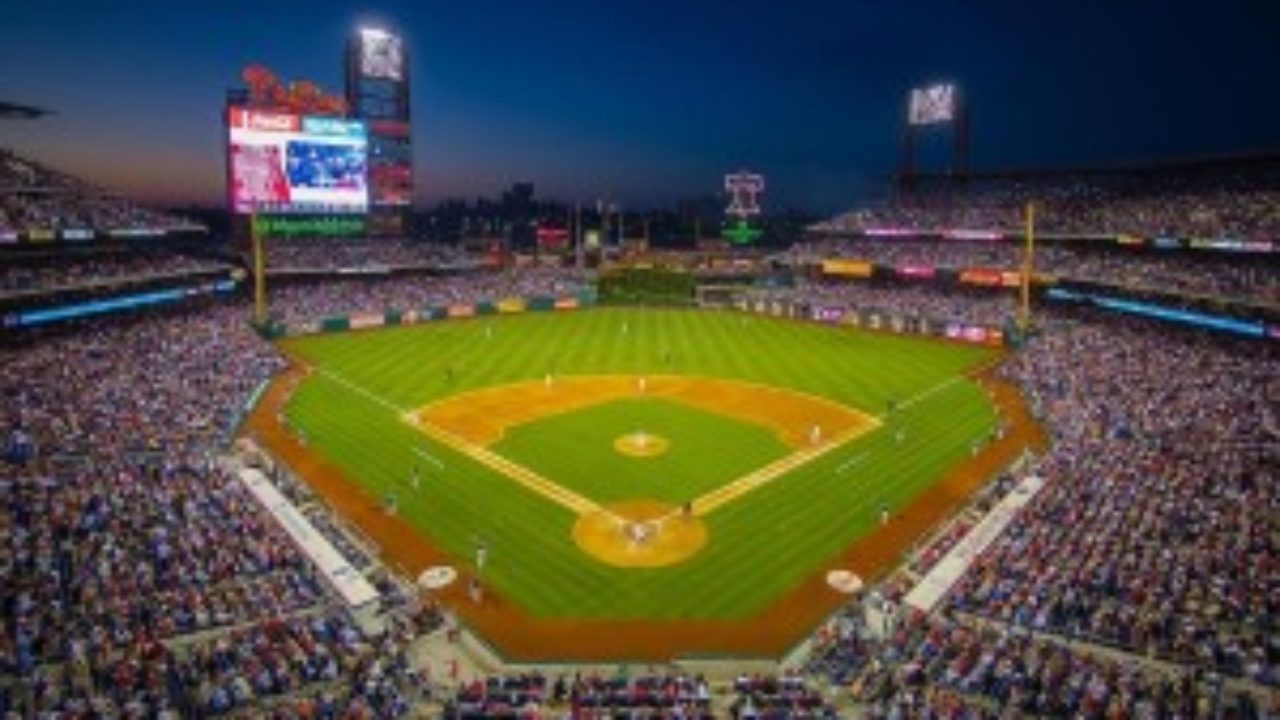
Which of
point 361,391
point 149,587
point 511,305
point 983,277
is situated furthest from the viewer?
point 511,305

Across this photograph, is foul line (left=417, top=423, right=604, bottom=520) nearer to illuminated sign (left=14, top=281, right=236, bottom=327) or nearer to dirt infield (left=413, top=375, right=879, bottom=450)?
dirt infield (left=413, top=375, right=879, bottom=450)

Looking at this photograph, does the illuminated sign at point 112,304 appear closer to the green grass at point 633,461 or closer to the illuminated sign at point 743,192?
the green grass at point 633,461

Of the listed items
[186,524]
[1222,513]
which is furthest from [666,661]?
[1222,513]

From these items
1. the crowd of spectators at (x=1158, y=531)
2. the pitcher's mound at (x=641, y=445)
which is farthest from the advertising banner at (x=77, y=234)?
the crowd of spectators at (x=1158, y=531)

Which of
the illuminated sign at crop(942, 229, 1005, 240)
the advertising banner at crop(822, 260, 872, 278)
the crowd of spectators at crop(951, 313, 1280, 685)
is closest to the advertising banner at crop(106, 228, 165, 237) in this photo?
the crowd of spectators at crop(951, 313, 1280, 685)

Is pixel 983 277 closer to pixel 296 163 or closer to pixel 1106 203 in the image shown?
pixel 1106 203

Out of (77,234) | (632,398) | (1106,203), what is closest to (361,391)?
(632,398)
